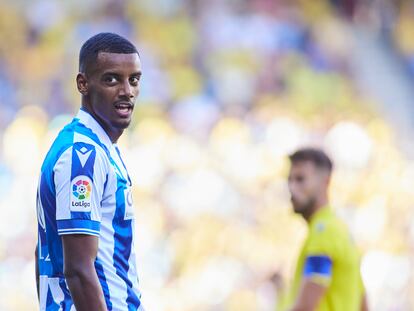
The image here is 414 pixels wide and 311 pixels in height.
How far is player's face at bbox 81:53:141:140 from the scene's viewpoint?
10.3 ft

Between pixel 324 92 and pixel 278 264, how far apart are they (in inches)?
85.3

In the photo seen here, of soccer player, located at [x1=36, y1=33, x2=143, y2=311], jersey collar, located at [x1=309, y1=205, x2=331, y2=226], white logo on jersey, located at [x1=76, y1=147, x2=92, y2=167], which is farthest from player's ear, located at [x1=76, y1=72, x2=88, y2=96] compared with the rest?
jersey collar, located at [x1=309, y1=205, x2=331, y2=226]

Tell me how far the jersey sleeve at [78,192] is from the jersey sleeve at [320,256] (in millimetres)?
1828

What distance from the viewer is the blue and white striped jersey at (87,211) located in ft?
9.65

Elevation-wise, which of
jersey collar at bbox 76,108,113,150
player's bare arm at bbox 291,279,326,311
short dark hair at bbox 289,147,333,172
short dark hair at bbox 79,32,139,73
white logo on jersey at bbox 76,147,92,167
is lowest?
player's bare arm at bbox 291,279,326,311

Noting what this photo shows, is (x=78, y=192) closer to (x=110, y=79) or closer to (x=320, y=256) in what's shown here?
(x=110, y=79)

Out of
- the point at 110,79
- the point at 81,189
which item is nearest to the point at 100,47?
the point at 110,79

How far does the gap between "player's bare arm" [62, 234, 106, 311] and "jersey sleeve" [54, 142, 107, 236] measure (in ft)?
0.09

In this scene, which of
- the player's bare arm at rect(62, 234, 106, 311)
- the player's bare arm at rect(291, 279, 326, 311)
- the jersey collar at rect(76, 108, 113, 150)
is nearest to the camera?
the player's bare arm at rect(62, 234, 106, 311)

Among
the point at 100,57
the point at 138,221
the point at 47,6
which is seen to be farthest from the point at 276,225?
the point at 100,57

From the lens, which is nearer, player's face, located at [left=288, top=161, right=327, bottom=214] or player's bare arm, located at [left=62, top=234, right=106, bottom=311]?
player's bare arm, located at [left=62, top=234, right=106, bottom=311]

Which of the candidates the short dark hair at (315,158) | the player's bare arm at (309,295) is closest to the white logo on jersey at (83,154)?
the player's bare arm at (309,295)

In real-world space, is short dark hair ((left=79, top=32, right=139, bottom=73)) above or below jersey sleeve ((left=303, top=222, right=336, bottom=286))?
above

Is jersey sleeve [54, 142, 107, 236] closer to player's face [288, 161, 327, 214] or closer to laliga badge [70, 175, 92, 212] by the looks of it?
laliga badge [70, 175, 92, 212]
